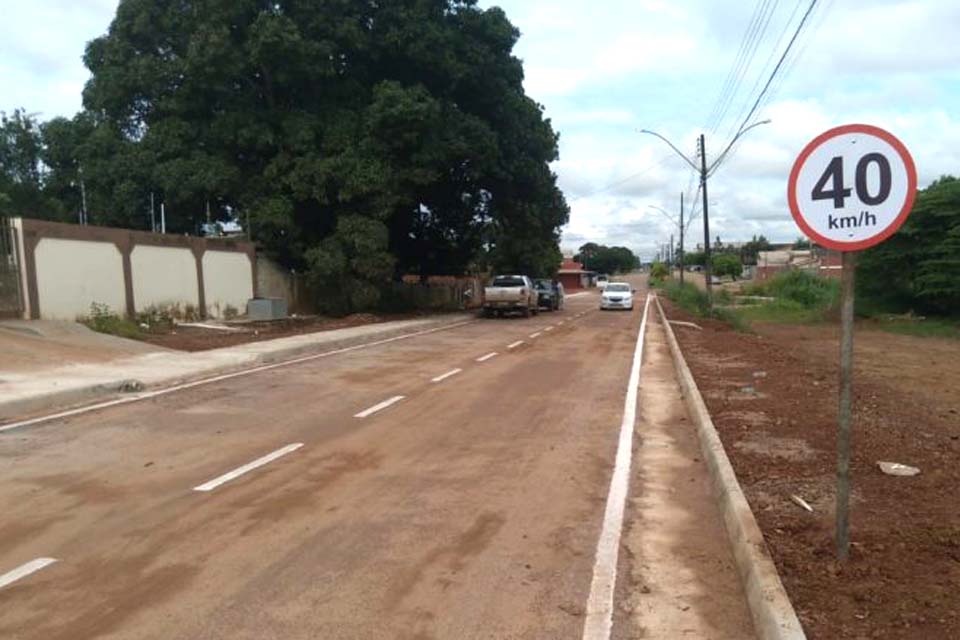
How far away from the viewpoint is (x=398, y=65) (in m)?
34.1

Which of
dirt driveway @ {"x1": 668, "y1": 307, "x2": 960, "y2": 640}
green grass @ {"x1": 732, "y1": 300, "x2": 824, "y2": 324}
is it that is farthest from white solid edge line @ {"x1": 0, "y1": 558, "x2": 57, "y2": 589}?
green grass @ {"x1": 732, "y1": 300, "x2": 824, "y2": 324}

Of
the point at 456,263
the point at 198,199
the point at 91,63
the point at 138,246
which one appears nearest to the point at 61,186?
the point at 91,63

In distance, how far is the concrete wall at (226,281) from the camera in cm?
2784

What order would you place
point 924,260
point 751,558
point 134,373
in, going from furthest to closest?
point 924,260
point 134,373
point 751,558

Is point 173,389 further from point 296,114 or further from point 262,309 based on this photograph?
point 296,114

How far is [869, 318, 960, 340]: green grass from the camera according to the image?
27.5 meters

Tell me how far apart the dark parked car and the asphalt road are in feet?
111

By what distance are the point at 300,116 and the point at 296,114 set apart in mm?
294

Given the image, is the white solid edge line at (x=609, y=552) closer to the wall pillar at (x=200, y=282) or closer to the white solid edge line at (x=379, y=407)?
the white solid edge line at (x=379, y=407)

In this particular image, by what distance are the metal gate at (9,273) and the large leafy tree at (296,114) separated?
34.1ft

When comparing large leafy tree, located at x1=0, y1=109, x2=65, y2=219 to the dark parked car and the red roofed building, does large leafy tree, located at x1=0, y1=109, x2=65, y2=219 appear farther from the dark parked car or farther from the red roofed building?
the red roofed building

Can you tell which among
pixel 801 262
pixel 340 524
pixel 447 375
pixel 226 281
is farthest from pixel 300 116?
pixel 801 262

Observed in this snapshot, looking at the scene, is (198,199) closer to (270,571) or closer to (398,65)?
(398,65)

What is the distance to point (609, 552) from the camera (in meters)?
5.51
